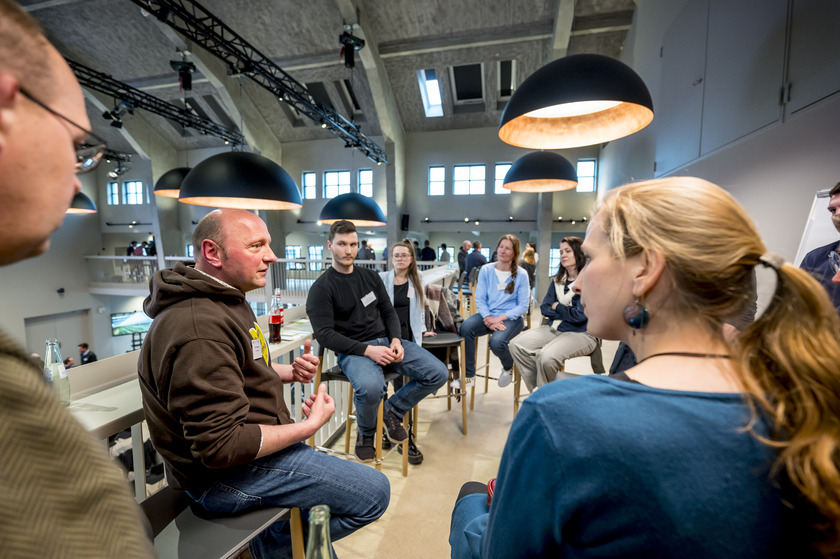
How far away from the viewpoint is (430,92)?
10562 millimetres

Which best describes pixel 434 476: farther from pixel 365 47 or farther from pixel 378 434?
pixel 365 47

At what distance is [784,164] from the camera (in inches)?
97.1

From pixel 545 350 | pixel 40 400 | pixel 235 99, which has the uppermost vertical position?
pixel 235 99

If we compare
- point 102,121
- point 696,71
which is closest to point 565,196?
point 696,71

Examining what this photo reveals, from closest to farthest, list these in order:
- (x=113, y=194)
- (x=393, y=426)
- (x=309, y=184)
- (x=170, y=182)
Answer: (x=393, y=426), (x=170, y=182), (x=309, y=184), (x=113, y=194)

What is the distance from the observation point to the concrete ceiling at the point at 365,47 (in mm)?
7406

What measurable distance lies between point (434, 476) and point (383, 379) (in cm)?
77

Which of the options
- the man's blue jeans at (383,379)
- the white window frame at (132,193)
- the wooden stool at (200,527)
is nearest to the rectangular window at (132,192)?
the white window frame at (132,193)

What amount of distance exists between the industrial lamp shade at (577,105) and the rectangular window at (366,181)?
34.2ft

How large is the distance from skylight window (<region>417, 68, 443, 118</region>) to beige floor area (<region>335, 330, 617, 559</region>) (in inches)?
361

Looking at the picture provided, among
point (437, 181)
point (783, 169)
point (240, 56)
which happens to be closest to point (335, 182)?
point (437, 181)

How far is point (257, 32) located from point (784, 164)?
10135 mm

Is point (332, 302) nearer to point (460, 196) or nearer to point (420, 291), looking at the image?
point (420, 291)

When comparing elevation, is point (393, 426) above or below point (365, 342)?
below
